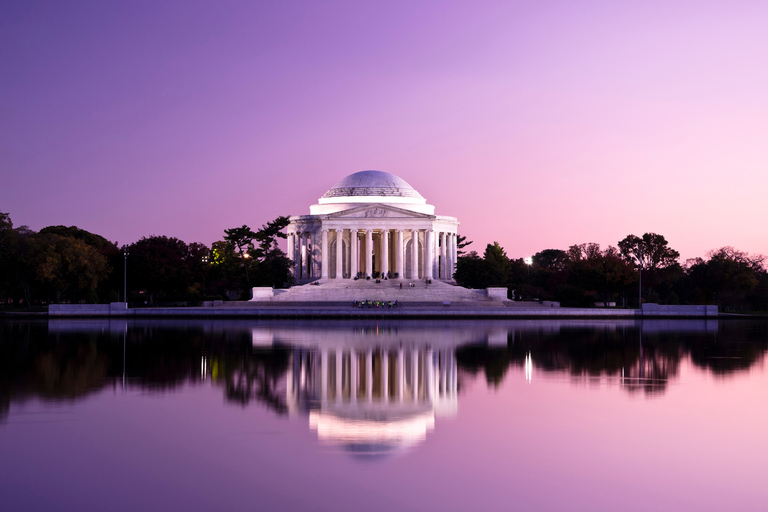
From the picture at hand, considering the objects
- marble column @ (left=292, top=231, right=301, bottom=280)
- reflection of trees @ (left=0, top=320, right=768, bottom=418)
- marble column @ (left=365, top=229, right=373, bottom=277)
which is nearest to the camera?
reflection of trees @ (left=0, top=320, right=768, bottom=418)

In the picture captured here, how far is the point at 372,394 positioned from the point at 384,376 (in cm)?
390

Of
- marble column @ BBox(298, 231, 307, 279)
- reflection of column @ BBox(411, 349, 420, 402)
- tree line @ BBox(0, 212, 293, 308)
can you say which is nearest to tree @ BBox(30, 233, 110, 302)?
tree line @ BBox(0, 212, 293, 308)

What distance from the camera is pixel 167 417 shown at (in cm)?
1777

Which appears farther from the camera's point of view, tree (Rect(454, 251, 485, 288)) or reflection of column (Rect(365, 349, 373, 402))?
tree (Rect(454, 251, 485, 288))

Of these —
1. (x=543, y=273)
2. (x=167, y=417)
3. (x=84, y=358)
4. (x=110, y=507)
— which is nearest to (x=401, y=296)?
(x=543, y=273)

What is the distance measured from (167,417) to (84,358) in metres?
15.0

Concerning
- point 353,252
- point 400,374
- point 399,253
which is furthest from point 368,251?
point 400,374

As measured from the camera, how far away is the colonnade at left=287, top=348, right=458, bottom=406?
816 inches

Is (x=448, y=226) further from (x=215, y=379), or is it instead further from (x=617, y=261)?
(x=215, y=379)

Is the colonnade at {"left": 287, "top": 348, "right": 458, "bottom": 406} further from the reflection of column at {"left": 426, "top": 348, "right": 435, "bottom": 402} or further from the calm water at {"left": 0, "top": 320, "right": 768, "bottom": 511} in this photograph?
the calm water at {"left": 0, "top": 320, "right": 768, "bottom": 511}

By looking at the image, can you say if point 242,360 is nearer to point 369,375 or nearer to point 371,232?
point 369,375

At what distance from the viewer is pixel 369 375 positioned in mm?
25125

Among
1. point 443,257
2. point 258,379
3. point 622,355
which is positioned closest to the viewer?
point 258,379

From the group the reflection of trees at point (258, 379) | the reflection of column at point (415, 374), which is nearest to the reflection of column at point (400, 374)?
the reflection of column at point (415, 374)
